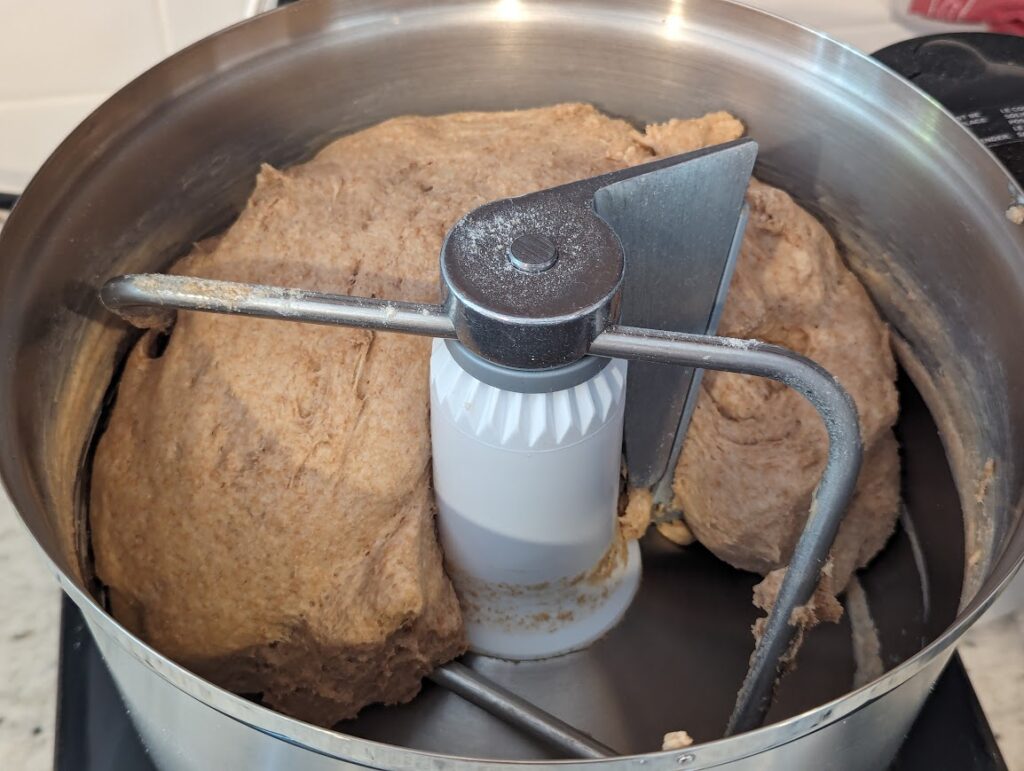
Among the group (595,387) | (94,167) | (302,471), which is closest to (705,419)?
(595,387)

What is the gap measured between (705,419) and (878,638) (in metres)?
0.22

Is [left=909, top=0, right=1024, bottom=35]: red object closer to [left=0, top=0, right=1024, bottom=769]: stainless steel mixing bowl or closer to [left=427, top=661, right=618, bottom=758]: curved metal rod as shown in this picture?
[left=0, top=0, right=1024, bottom=769]: stainless steel mixing bowl

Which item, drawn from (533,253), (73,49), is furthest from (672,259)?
(73,49)

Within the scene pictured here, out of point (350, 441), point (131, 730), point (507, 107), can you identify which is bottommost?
point (131, 730)

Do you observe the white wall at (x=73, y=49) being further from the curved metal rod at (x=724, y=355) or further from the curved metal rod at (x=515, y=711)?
the curved metal rod at (x=515, y=711)

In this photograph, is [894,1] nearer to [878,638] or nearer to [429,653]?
[878,638]

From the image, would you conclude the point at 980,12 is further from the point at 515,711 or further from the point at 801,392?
the point at 515,711

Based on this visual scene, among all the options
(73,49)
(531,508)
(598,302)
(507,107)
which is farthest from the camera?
(73,49)

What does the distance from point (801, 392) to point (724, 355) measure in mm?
54

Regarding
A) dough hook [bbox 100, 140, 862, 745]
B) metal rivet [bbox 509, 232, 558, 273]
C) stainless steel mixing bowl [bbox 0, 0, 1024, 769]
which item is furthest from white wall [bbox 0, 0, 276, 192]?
metal rivet [bbox 509, 232, 558, 273]

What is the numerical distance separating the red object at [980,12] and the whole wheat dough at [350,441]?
0.39 metres

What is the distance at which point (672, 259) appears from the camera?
2.30ft

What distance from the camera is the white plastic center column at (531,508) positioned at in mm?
610

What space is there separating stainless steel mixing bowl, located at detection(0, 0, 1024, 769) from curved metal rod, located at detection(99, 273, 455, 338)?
110mm
